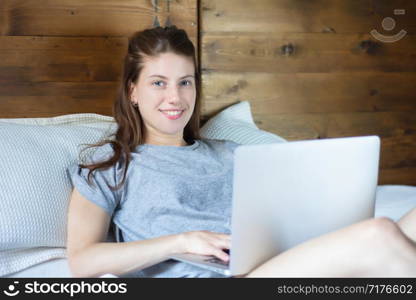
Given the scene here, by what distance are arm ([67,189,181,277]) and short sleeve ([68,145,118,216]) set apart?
0.03m

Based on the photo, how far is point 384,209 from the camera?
6.07 ft

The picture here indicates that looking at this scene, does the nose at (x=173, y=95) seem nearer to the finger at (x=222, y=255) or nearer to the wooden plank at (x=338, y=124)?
the finger at (x=222, y=255)

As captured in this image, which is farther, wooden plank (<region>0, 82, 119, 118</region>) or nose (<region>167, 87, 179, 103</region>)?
wooden plank (<region>0, 82, 119, 118</region>)

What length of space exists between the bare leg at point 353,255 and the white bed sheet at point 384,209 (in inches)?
15.1

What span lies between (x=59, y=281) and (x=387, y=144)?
1568mm

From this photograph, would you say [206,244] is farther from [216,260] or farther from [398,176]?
[398,176]

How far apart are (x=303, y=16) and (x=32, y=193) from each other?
49.0 inches

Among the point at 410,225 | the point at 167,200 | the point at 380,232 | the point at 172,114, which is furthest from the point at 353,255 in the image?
the point at 172,114

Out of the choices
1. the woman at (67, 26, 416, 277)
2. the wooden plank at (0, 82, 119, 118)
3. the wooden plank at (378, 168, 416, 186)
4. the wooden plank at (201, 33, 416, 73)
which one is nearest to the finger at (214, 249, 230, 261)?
the woman at (67, 26, 416, 277)

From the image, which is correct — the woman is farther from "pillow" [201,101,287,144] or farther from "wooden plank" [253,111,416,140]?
"wooden plank" [253,111,416,140]

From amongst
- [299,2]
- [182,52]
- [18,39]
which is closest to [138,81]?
[182,52]

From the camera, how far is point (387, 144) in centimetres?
235

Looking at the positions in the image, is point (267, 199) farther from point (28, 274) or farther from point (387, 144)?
point (387, 144)

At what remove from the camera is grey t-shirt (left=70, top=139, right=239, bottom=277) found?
1360 millimetres
